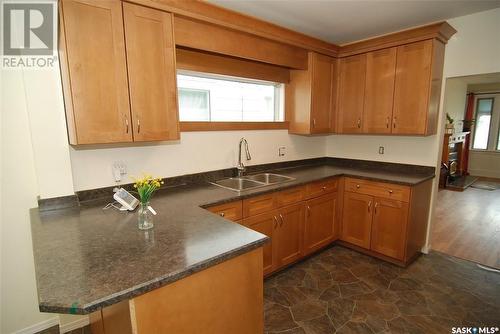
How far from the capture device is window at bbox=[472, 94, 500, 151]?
6.74 meters

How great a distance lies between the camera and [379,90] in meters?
3.00

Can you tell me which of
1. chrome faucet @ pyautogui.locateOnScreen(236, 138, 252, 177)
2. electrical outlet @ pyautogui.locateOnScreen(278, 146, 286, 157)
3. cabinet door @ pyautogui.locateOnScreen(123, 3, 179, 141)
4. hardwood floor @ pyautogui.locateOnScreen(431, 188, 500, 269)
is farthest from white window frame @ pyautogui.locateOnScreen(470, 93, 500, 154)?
cabinet door @ pyautogui.locateOnScreen(123, 3, 179, 141)

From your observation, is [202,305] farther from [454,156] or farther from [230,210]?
[454,156]

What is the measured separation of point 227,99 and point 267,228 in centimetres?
151

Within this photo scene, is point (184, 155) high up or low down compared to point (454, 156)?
up

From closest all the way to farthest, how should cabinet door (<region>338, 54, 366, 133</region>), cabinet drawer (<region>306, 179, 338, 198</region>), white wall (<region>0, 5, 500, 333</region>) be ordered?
white wall (<region>0, 5, 500, 333</region>)
cabinet drawer (<region>306, 179, 338, 198</region>)
cabinet door (<region>338, 54, 366, 133</region>)

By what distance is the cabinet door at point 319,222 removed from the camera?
2805 millimetres

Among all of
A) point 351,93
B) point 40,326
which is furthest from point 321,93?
point 40,326

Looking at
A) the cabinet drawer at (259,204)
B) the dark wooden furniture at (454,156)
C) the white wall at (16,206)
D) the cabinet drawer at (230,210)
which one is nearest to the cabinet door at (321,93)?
the cabinet drawer at (259,204)

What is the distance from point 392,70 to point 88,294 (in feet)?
10.8

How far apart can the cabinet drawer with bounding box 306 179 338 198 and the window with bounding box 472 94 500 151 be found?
259 inches

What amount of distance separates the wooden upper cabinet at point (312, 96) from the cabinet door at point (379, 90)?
1.42 feet

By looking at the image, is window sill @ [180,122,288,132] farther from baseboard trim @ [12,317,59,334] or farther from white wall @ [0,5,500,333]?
baseboard trim @ [12,317,59,334]

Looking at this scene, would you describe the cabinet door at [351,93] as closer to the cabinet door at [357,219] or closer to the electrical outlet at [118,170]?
the cabinet door at [357,219]
